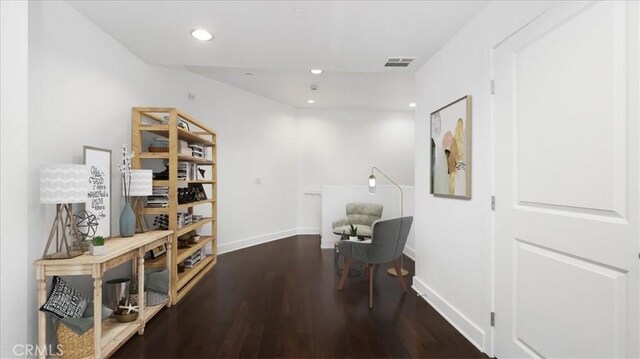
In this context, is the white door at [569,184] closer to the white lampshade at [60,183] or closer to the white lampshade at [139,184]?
the white lampshade at [60,183]

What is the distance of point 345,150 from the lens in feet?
20.7

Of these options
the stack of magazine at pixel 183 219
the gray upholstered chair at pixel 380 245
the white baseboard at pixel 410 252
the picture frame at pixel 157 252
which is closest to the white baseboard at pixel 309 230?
the white baseboard at pixel 410 252

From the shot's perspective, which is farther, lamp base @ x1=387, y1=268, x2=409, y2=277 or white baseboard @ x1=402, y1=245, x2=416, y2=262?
white baseboard @ x1=402, y1=245, x2=416, y2=262

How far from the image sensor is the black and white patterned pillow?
1738 mm

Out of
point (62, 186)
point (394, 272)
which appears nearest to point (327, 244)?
point (394, 272)

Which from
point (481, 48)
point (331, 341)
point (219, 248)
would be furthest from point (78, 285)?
point (481, 48)

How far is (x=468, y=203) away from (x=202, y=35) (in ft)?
8.78

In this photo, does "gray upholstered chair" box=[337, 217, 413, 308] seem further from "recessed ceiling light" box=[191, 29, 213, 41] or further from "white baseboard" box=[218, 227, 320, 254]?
"white baseboard" box=[218, 227, 320, 254]

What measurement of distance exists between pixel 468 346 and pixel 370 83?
12.4 feet

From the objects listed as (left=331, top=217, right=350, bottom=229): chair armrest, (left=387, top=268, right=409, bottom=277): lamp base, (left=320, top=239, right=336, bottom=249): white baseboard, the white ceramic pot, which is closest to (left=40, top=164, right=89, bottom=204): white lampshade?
the white ceramic pot

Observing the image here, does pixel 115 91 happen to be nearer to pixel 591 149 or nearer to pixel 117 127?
pixel 117 127

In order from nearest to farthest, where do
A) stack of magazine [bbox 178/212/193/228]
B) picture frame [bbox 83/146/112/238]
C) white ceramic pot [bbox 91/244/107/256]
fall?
white ceramic pot [bbox 91/244/107/256]
picture frame [bbox 83/146/112/238]
stack of magazine [bbox 178/212/193/228]

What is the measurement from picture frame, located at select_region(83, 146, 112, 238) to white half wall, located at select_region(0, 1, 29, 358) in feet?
1.78

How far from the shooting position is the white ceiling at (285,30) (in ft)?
6.61
